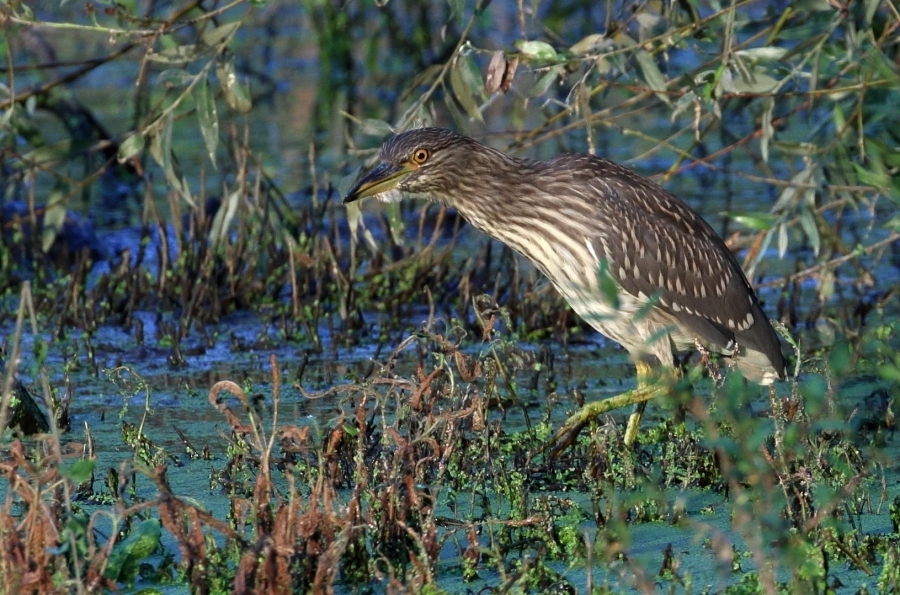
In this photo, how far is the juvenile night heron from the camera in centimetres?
536

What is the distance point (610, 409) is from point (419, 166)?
46.2 inches

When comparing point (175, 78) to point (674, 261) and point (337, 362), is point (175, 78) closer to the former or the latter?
point (337, 362)

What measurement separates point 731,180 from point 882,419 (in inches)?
202

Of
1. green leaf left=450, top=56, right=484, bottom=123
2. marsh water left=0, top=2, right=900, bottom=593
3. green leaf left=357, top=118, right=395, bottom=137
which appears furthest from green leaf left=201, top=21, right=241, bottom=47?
green leaf left=450, top=56, right=484, bottom=123

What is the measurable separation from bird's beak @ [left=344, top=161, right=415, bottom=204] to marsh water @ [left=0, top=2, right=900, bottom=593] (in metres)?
0.44

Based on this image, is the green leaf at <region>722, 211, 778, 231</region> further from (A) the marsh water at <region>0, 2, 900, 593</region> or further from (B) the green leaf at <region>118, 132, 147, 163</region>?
(B) the green leaf at <region>118, 132, 147, 163</region>

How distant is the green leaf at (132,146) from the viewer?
20.4 ft

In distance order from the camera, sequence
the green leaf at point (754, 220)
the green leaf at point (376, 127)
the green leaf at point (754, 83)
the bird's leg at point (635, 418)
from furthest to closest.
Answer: the green leaf at point (376, 127) → the green leaf at point (754, 83) → the green leaf at point (754, 220) → the bird's leg at point (635, 418)

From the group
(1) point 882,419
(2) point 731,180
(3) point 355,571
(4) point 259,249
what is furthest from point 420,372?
(2) point 731,180

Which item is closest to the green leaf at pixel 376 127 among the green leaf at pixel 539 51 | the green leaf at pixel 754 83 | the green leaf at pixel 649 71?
the green leaf at pixel 539 51

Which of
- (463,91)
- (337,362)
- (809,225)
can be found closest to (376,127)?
(463,91)

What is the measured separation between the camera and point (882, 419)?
5.44 metres

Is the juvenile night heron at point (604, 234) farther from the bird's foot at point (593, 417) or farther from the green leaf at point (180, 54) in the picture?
the green leaf at point (180, 54)

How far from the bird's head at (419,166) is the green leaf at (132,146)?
1178mm
